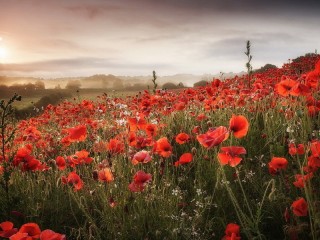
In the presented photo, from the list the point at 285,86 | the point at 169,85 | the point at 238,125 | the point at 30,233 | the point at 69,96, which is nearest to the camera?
the point at 30,233

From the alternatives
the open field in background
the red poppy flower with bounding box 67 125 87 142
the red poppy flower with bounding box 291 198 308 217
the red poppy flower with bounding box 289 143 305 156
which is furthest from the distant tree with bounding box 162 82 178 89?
the red poppy flower with bounding box 291 198 308 217

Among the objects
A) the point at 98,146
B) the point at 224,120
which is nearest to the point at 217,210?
the point at 98,146

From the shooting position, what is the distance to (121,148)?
352 cm

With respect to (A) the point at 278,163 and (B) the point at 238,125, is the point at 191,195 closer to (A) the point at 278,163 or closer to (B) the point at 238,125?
(A) the point at 278,163

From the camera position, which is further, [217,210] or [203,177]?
[203,177]

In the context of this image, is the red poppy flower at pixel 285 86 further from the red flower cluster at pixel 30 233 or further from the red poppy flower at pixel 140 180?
the red flower cluster at pixel 30 233

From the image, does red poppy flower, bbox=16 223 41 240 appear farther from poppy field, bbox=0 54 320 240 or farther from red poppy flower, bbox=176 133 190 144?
red poppy flower, bbox=176 133 190 144

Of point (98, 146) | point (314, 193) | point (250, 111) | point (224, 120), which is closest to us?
point (314, 193)

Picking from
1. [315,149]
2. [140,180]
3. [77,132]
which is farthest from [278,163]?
[77,132]

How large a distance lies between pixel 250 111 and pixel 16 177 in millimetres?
3775

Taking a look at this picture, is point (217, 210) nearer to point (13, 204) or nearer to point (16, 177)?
point (13, 204)

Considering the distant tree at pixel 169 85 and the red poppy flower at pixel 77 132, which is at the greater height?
the distant tree at pixel 169 85

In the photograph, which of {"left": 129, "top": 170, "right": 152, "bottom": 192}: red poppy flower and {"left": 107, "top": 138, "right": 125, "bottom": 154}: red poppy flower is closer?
{"left": 129, "top": 170, "right": 152, "bottom": 192}: red poppy flower

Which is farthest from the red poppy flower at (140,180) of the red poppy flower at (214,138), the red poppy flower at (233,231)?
the red poppy flower at (233,231)
